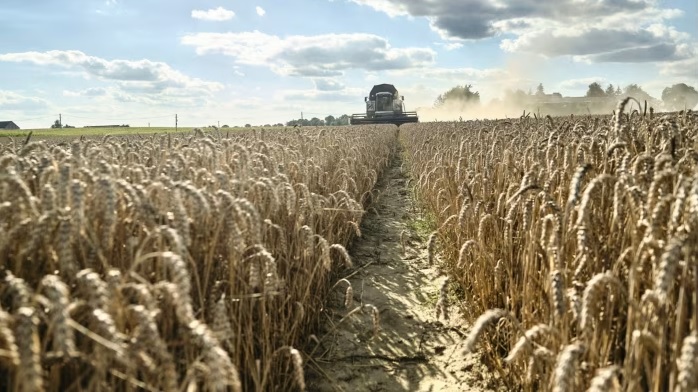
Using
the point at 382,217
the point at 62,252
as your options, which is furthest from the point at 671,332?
the point at 382,217

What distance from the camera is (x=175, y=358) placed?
2633mm

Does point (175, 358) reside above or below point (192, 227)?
below

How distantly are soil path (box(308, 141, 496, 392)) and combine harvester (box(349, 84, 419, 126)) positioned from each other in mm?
39332

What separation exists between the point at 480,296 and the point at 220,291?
8.06ft

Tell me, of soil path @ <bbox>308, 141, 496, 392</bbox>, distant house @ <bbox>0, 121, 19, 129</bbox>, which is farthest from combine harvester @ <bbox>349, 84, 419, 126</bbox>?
distant house @ <bbox>0, 121, 19, 129</bbox>

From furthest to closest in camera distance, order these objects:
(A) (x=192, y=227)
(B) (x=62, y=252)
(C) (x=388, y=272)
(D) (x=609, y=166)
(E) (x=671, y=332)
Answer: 1. (C) (x=388, y=272)
2. (D) (x=609, y=166)
3. (A) (x=192, y=227)
4. (E) (x=671, y=332)
5. (B) (x=62, y=252)

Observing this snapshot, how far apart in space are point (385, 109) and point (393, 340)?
44.3 m

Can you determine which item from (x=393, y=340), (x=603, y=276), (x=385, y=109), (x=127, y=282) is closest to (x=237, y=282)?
(x=127, y=282)

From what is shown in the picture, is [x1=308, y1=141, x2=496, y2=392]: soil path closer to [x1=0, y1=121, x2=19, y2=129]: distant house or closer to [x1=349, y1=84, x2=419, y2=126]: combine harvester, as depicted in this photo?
[x1=349, y1=84, x2=419, y2=126]: combine harvester

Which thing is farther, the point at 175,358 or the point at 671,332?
the point at 175,358

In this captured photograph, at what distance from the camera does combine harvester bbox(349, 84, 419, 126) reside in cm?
4584

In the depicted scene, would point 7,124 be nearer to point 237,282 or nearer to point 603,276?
point 237,282

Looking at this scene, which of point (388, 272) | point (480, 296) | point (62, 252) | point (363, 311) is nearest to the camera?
point (62, 252)

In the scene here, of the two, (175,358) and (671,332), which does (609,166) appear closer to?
(671,332)
